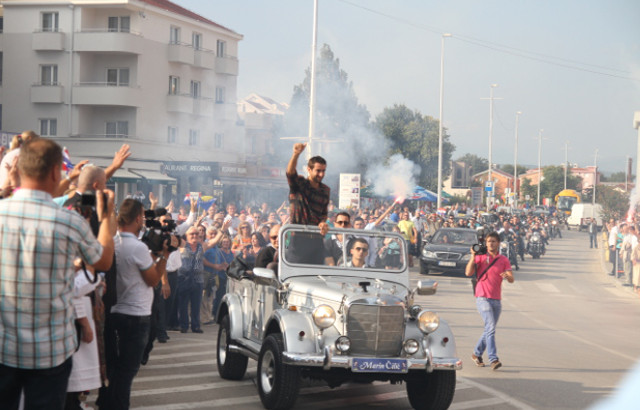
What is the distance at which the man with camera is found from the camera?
11.6 meters

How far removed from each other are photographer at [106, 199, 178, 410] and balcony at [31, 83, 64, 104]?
47.2 metres

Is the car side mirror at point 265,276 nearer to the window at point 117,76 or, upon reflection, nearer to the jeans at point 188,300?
the jeans at point 188,300

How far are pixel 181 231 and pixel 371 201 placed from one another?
43896 millimetres

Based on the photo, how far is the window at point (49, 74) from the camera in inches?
2076

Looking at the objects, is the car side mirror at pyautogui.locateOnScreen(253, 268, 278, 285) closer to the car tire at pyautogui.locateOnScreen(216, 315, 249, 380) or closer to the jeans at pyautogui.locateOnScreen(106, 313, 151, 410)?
the car tire at pyautogui.locateOnScreen(216, 315, 249, 380)

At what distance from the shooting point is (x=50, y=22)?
5275 cm

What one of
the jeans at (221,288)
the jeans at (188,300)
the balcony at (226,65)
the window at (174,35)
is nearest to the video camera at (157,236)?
the jeans at (188,300)

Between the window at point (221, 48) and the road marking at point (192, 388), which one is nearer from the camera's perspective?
the road marking at point (192, 388)

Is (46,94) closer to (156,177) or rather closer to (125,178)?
(156,177)

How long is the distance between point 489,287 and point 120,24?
4438cm

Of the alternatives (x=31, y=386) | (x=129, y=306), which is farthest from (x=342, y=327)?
(x=31, y=386)

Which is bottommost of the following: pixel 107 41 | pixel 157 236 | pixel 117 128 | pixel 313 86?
pixel 157 236

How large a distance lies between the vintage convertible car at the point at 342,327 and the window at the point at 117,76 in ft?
148

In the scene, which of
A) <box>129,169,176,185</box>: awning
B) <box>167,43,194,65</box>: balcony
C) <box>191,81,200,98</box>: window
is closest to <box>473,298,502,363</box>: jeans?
<box>129,169,176,185</box>: awning
